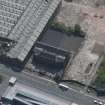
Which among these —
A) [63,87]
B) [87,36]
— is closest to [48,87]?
[63,87]

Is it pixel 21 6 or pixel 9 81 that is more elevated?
pixel 21 6

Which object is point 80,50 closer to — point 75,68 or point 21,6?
point 75,68

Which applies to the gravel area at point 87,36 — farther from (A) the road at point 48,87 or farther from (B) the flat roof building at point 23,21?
(B) the flat roof building at point 23,21

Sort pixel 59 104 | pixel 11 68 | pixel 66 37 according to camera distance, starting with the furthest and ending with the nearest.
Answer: pixel 66 37
pixel 11 68
pixel 59 104

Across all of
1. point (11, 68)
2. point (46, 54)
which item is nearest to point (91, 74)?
point (46, 54)

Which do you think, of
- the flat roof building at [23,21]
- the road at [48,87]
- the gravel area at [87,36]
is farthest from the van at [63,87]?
the flat roof building at [23,21]

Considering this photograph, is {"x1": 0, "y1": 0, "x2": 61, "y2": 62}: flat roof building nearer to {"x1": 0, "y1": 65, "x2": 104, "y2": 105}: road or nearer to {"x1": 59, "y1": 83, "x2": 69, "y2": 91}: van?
{"x1": 0, "y1": 65, "x2": 104, "y2": 105}: road

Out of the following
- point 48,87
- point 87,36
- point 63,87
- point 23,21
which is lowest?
point 48,87

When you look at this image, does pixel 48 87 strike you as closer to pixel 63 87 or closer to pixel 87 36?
pixel 63 87

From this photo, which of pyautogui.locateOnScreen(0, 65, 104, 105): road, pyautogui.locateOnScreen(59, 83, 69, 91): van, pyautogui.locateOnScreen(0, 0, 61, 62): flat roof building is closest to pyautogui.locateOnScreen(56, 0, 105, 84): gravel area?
pyautogui.locateOnScreen(59, 83, 69, 91): van
